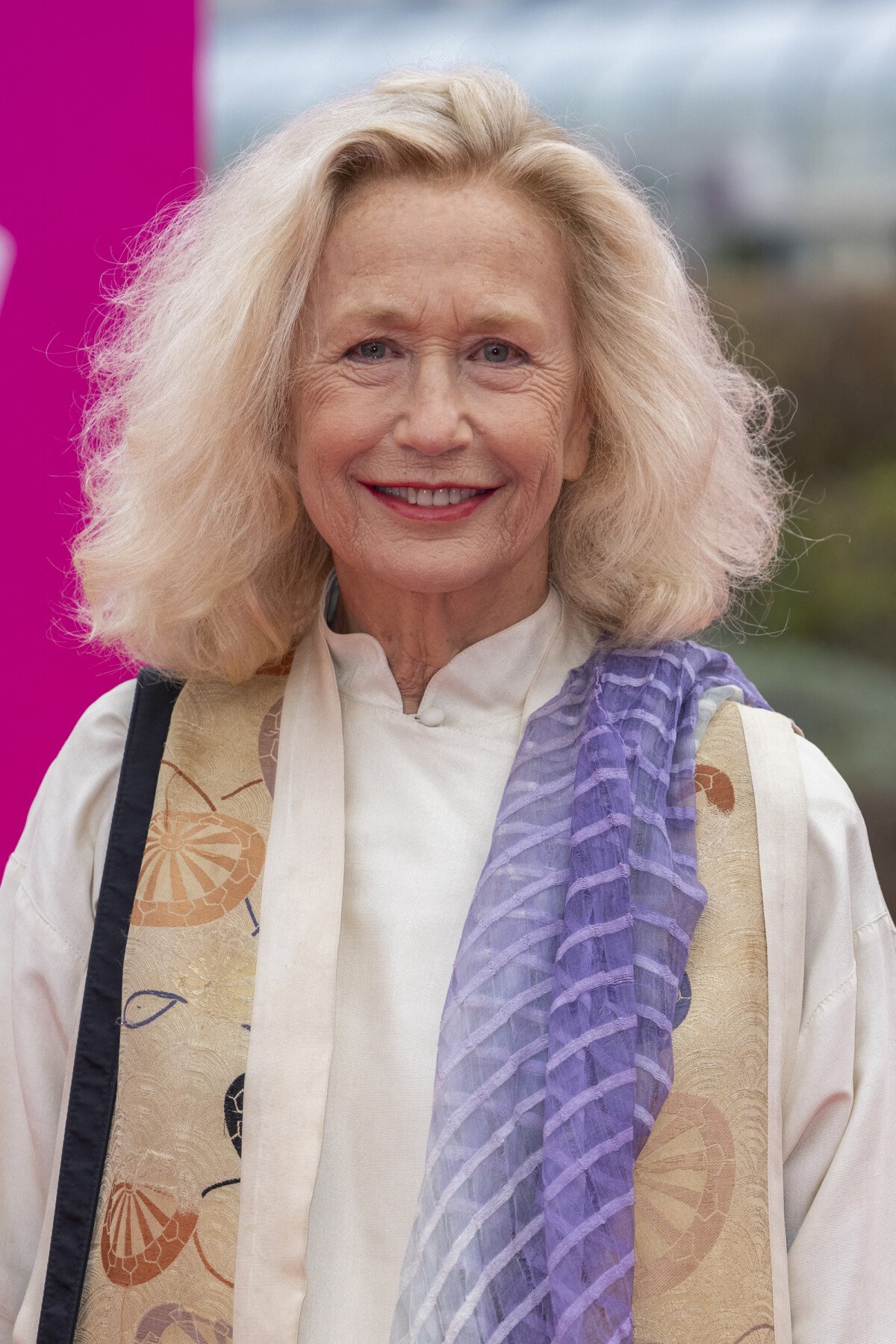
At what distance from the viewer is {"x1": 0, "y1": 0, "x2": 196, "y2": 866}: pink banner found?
10.3ft

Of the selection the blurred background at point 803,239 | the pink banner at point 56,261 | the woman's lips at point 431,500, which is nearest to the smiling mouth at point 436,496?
the woman's lips at point 431,500

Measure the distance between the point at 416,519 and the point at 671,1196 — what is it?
882 millimetres

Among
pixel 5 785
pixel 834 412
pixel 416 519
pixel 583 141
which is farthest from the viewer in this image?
pixel 834 412

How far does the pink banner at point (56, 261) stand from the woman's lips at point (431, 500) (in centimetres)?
138

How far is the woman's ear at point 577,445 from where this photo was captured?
7.06 feet

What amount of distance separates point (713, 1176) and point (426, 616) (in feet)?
2.67

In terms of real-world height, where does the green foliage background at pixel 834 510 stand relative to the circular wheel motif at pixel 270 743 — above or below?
above

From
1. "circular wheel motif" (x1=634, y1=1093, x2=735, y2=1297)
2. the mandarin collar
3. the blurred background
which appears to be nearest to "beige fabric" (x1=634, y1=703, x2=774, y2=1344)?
"circular wheel motif" (x1=634, y1=1093, x2=735, y2=1297)

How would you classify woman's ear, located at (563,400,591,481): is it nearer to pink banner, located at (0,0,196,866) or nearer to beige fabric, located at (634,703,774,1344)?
beige fabric, located at (634,703,774,1344)

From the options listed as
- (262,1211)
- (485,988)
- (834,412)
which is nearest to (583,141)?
(485,988)

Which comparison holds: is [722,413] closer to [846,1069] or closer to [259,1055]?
[846,1069]

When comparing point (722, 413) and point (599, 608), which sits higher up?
point (722, 413)

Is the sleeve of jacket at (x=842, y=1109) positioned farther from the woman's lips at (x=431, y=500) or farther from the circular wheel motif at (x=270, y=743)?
the circular wheel motif at (x=270, y=743)

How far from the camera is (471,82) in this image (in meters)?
2.04
